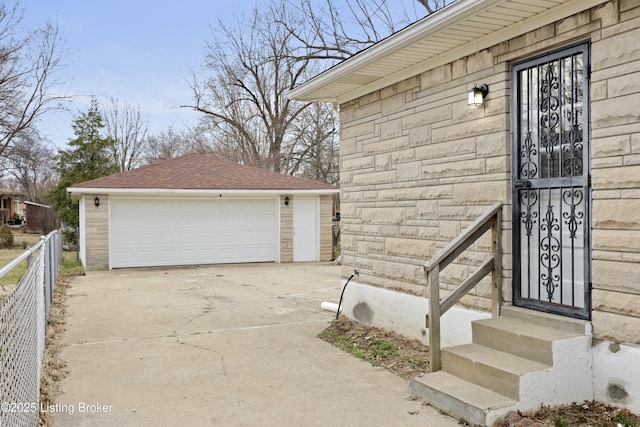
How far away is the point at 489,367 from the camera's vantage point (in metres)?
3.95

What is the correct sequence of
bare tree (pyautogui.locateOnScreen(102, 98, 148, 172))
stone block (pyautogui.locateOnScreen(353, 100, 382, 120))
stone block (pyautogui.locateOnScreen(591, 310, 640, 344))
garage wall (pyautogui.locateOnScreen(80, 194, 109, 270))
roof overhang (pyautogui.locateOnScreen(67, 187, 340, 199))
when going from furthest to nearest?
bare tree (pyautogui.locateOnScreen(102, 98, 148, 172)), garage wall (pyautogui.locateOnScreen(80, 194, 109, 270)), roof overhang (pyautogui.locateOnScreen(67, 187, 340, 199)), stone block (pyautogui.locateOnScreen(353, 100, 382, 120)), stone block (pyautogui.locateOnScreen(591, 310, 640, 344))

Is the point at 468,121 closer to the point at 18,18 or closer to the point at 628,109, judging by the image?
the point at 628,109

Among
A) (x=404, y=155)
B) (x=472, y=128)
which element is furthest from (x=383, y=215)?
(x=472, y=128)

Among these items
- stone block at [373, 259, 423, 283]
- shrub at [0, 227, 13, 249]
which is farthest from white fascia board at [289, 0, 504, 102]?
shrub at [0, 227, 13, 249]

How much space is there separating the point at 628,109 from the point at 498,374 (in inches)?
82.5

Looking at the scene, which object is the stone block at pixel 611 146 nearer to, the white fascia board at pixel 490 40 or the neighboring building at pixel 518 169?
the neighboring building at pixel 518 169

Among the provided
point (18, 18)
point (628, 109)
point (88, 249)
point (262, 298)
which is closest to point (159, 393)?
point (628, 109)

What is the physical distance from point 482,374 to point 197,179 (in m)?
12.8

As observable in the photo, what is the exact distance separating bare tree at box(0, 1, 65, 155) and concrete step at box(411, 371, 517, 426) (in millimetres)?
13197

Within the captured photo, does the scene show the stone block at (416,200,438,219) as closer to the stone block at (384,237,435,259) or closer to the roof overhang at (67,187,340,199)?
the stone block at (384,237,435,259)

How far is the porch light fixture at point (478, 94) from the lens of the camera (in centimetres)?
500

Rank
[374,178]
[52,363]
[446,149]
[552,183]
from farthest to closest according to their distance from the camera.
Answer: [374,178] → [446,149] → [52,363] → [552,183]

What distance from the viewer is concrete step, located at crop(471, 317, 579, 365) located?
3.93 m

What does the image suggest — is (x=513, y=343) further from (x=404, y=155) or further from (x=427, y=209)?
(x=404, y=155)
